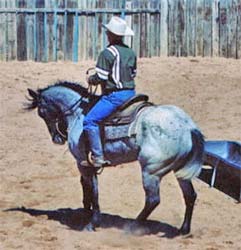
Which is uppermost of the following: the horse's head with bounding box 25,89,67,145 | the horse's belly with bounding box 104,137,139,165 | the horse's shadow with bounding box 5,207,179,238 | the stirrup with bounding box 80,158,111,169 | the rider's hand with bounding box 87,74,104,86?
the rider's hand with bounding box 87,74,104,86

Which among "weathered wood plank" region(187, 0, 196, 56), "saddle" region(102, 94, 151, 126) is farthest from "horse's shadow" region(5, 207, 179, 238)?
"weathered wood plank" region(187, 0, 196, 56)

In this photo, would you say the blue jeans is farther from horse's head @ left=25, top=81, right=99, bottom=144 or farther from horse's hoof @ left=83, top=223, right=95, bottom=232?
horse's hoof @ left=83, top=223, right=95, bottom=232

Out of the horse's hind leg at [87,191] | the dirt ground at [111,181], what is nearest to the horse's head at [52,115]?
the horse's hind leg at [87,191]

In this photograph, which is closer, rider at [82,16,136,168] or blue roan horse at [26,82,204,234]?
blue roan horse at [26,82,204,234]

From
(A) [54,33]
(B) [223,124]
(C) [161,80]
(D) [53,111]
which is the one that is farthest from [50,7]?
(D) [53,111]

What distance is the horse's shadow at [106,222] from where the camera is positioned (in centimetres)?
1015

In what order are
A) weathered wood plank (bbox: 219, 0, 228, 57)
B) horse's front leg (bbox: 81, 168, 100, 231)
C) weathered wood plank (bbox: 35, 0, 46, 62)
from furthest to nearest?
weathered wood plank (bbox: 219, 0, 228, 57), weathered wood plank (bbox: 35, 0, 46, 62), horse's front leg (bbox: 81, 168, 100, 231)

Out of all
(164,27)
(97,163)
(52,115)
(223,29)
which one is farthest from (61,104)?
(223,29)

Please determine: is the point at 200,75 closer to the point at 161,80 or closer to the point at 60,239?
the point at 161,80

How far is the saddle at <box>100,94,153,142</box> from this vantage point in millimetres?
→ 9938

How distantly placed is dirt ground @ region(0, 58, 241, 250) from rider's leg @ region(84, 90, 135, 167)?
81 centimetres

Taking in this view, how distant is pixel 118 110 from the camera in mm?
9977

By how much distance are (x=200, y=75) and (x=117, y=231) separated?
931 centimetres

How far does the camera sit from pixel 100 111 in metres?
9.95
